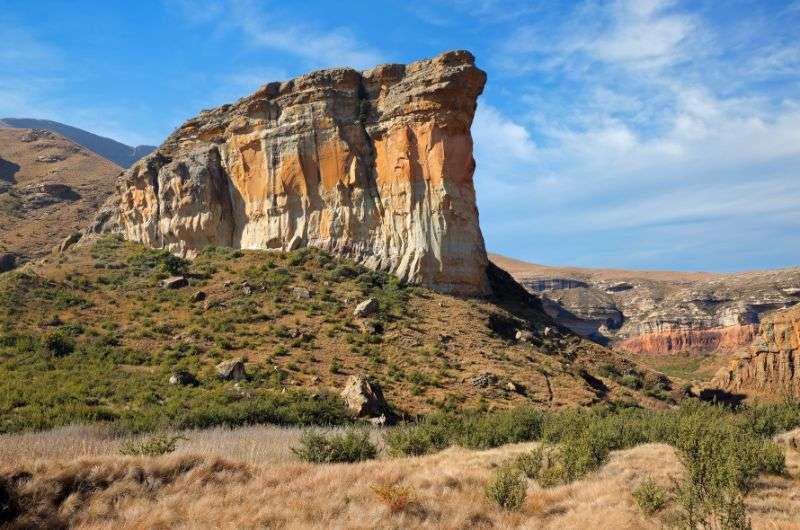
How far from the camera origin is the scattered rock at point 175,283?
34969mm

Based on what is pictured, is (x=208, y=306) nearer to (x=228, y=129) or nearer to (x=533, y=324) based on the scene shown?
(x=228, y=129)

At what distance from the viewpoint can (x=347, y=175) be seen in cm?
3619

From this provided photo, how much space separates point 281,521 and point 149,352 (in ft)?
65.7

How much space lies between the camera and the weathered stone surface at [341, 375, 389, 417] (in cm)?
2089

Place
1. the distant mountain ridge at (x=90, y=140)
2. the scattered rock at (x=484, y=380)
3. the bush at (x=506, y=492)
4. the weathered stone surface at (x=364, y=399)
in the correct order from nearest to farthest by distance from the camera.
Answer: the bush at (x=506, y=492), the weathered stone surface at (x=364, y=399), the scattered rock at (x=484, y=380), the distant mountain ridge at (x=90, y=140)

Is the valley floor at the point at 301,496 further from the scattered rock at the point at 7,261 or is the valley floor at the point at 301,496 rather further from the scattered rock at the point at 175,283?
the scattered rock at the point at 7,261

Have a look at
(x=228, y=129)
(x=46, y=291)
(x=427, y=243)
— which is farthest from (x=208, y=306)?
(x=228, y=129)

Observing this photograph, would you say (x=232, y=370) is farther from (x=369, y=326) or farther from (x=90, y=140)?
(x=90, y=140)

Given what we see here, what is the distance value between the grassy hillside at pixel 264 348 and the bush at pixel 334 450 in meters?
5.03

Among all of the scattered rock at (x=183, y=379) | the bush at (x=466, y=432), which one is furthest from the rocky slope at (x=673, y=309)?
the scattered rock at (x=183, y=379)

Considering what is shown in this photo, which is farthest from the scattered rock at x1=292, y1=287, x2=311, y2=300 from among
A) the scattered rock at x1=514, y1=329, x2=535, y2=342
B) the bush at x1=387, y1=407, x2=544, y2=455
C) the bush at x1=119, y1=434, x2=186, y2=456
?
the bush at x1=119, y1=434, x2=186, y2=456

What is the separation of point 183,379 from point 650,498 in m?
17.8

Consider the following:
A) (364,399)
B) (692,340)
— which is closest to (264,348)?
(364,399)

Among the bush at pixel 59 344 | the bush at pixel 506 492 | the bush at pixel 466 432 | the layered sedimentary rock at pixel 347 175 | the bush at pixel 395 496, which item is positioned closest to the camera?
the bush at pixel 395 496
